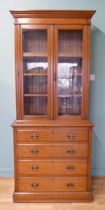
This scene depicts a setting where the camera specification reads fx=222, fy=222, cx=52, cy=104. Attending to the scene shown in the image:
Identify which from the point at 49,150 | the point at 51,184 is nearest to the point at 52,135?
the point at 49,150

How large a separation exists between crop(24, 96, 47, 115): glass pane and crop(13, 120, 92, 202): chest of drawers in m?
0.25

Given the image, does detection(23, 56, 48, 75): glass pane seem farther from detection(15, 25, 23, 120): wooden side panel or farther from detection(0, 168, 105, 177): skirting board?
detection(0, 168, 105, 177): skirting board

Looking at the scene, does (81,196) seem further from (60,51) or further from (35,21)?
(35,21)

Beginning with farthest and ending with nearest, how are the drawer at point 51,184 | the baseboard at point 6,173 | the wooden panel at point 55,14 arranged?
the baseboard at point 6,173 < the drawer at point 51,184 < the wooden panel at point 55,14

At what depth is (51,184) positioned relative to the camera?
8.18ft

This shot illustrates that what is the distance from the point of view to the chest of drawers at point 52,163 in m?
2.43

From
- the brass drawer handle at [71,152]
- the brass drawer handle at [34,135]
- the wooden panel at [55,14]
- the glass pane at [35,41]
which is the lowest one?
the brass drawer handle at [71,152]

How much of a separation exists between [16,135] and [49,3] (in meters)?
1.72

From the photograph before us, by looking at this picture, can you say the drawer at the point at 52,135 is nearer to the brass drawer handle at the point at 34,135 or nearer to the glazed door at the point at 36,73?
the brass drawer handle at the point at 34,135

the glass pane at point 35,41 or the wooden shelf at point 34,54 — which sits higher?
the glass pane at point 35,41

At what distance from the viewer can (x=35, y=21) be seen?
2.43 metres

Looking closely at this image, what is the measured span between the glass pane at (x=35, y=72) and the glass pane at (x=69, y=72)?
6.8 inches

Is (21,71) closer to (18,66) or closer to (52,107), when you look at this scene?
(18,66)

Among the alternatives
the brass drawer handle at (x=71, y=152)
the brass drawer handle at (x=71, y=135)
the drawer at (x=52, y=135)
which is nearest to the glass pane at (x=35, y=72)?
the drawer at (x=52, y=135)
